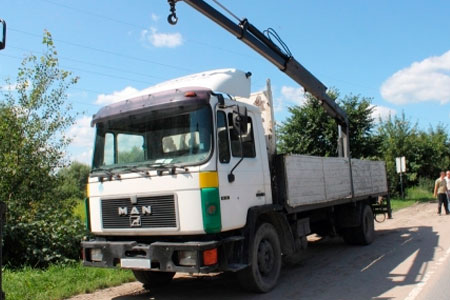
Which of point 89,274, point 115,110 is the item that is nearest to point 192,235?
point 115,110

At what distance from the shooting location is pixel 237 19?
8367mm

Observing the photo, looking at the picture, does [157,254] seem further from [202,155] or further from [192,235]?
[202,155]

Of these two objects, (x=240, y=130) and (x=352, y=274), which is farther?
(x=352, y=274)

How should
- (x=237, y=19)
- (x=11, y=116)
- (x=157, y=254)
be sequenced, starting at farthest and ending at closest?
1. (x=11, y=116)
2. (x=237, y=19)
3. (x=157, y=254)

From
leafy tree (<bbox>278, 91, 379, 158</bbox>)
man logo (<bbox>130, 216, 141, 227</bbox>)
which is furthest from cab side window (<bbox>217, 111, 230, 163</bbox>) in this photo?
leafy tree (<bbox>278, 91, 379, 158</bbox>)

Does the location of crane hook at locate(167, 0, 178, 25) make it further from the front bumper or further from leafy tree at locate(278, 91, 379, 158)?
leafy tree at locate(278, 91, 379, 158)

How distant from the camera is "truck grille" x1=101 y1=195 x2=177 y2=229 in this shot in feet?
17.8

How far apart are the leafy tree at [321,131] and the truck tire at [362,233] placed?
1043 centimetres

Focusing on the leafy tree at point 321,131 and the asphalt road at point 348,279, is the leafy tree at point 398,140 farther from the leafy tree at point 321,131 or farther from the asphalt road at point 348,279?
the asphalt road at point 348,279

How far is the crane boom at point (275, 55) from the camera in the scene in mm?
7470

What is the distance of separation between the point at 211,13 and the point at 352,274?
509 centimetres

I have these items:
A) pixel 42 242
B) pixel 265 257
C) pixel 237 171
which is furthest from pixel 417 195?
pixel 237 171

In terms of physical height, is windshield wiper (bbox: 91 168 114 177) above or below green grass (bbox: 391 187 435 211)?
above

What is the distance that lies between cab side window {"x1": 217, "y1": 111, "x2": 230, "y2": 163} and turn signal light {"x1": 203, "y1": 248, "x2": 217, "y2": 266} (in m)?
1.14
